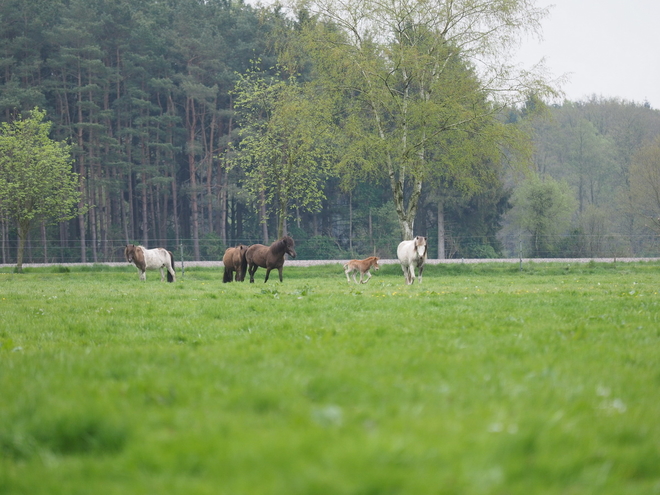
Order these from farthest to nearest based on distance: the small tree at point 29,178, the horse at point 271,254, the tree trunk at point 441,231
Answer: the tree trunk at point 441,231, the small tree at point 29,178, the horse at point 271,254

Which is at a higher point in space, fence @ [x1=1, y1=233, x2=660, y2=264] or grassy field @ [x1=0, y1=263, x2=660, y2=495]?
fence @ [x1=1, y1=233, x2=660, y2=264]

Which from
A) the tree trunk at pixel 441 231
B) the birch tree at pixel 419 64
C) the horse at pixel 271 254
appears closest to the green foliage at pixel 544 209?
the tree trunk at pixel 441 231

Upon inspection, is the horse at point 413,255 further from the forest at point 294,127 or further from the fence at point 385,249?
the fence at point 385,249

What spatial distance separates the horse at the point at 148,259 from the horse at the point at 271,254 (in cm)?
432

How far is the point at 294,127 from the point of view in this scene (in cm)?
3556

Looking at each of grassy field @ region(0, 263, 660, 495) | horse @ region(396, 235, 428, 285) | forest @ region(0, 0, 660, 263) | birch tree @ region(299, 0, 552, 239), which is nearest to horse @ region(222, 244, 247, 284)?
horse @ region(396, 235, 428, 285)

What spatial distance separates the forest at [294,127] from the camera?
30.1 m

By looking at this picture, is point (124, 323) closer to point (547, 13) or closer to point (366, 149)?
point (366, 149)

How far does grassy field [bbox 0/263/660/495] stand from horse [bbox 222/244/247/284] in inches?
593

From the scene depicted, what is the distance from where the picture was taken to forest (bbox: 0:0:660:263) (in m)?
30.1

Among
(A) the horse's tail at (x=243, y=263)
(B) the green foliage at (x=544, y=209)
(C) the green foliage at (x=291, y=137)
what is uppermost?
(C) the green foliage at (x=291, y=137)

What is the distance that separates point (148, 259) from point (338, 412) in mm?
23050

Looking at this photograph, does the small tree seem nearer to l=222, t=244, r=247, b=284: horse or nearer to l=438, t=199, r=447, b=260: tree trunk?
l=222, t=244, r=247, b=284: horse

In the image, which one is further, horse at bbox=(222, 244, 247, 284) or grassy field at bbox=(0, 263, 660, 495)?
horse at bbox=(222, 244, 247, 284)
